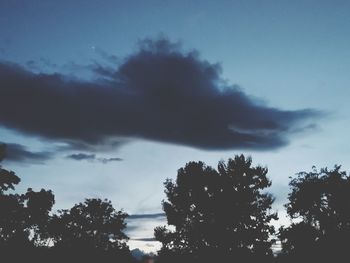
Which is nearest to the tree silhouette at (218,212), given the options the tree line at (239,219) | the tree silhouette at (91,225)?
the tree line at (239,219)

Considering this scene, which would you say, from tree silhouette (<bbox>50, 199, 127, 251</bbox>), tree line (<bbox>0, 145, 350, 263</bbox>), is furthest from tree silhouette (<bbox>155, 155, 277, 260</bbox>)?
tree silhouette (<bbox>50, 199, 127, 251</bbox>)

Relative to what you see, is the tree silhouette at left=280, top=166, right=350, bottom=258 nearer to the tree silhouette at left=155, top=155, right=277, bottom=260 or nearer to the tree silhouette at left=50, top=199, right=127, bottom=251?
the tree silhouette at left=155, top=155, right=277, bottom=260

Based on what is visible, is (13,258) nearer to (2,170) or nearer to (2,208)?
(2,208)

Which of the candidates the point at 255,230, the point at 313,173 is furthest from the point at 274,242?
the point at 313,173

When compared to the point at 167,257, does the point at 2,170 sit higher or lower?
higher

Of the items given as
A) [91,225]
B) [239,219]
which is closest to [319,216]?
[239,219]

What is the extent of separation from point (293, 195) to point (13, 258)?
1634 inches

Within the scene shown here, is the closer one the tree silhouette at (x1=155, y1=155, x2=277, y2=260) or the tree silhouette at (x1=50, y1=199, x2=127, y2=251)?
the tree silhouette at (x1=155, y1=155, x2=277, y2=260)

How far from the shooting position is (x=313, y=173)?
2291 inches

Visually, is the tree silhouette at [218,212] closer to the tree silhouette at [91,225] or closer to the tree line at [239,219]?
the tree line at [239,219]

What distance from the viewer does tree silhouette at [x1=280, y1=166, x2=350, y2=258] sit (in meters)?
49.6


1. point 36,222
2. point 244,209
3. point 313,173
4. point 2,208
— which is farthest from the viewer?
point 36,222

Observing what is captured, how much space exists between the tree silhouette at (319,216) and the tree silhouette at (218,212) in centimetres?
403

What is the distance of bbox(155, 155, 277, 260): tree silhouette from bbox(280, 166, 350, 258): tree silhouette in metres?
4.03
